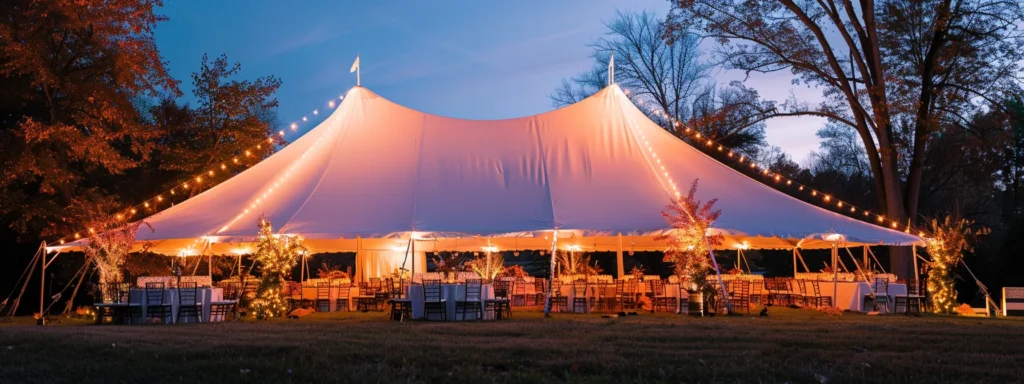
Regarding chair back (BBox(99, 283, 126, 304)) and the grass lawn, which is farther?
chair back (BBox(99, 283, 126, 304))

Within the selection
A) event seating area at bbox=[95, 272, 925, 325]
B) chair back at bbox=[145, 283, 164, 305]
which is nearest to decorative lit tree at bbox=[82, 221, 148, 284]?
event seating area at bbox=[95, 272, 925, 325]

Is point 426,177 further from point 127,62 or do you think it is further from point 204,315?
point 127,62

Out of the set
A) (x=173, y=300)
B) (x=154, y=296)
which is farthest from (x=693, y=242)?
(x=154, y=296)

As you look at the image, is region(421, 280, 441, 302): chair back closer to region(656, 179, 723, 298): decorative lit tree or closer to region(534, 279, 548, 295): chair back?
region(656, 179, 723, 298): decorative lit tree

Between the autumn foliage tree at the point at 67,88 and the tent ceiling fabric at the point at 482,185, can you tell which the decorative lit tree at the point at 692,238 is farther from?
the autumn foliage tree at the point at 67,88

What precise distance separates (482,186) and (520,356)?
8.75 m

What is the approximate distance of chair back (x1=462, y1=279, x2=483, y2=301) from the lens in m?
14.2

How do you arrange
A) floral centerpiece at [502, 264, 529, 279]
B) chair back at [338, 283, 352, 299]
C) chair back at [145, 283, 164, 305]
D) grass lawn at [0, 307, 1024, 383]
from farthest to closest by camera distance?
1. floral centerpiece at [502, 264, 529, 279]
2. chair back at [338, 283, 352, 299]
3. chair back at [145, 283, 164, 305]
4. grass lawn at [0, 307, 1024, 383]

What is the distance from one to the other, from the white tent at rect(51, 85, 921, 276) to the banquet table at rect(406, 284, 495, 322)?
79 cm

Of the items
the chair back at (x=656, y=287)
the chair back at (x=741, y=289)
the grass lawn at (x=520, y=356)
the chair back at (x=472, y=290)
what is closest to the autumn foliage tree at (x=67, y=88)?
the chair back at (x=472, y=290)

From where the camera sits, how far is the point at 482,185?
16.1 meters

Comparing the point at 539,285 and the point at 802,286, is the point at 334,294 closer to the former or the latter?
the point at 539,285

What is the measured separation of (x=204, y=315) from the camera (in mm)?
14602

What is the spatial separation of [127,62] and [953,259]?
54.8 ft
